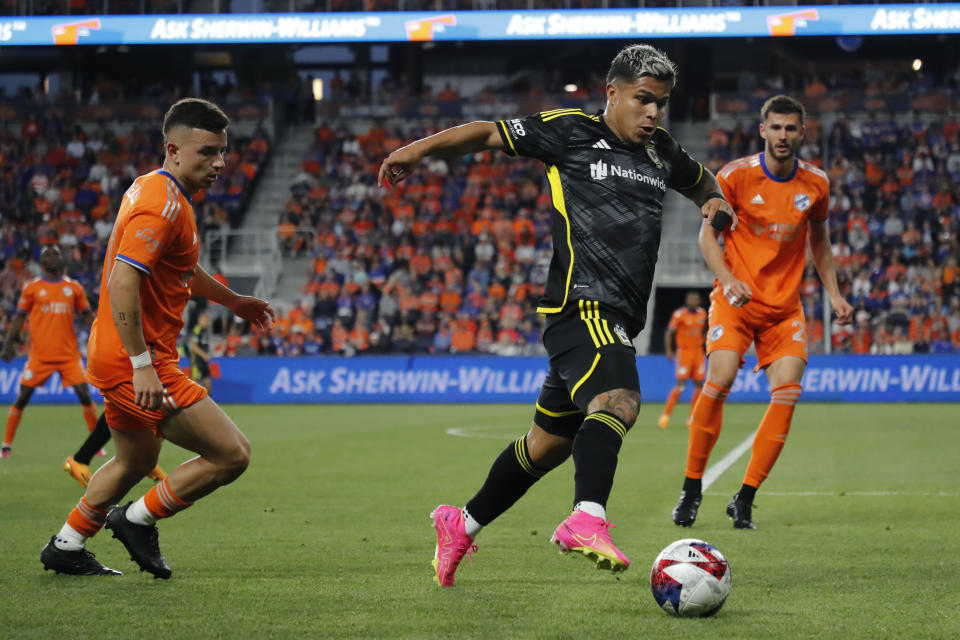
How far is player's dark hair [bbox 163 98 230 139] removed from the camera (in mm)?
5477

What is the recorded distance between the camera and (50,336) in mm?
13383

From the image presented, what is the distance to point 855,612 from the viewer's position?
15.5ft

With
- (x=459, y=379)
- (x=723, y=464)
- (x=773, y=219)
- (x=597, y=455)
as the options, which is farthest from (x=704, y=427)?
(x=459, y=379)

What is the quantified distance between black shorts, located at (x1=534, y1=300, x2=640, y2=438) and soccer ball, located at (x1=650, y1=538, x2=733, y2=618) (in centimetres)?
69

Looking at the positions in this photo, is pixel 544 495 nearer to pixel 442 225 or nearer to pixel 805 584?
pixel 805 584

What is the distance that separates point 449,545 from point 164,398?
140 cm

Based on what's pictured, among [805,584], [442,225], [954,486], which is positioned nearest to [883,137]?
[442,225]

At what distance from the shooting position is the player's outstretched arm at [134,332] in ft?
16.6

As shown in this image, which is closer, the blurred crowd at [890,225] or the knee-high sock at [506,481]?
the knee-high sock at [506,481]

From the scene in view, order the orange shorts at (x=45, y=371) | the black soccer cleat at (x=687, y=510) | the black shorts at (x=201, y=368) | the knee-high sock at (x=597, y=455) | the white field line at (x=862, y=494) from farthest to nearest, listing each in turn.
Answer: the black shorts at (x=201, y=368)
the orange shorts at (x=45, y=371)
the white field line at (x=862, y=494)
the black soccer cleat at (x=687, y=510)
the knee-high sock at (x=597, y=455)

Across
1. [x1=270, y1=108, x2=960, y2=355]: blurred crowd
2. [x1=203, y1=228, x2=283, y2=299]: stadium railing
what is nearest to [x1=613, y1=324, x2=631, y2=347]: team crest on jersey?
[x1=270, y1=108, x2=960, y2=355]: blurred crowd

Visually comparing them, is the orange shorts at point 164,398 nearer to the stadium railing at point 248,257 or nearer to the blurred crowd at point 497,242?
the blurred crowd at point 497,242

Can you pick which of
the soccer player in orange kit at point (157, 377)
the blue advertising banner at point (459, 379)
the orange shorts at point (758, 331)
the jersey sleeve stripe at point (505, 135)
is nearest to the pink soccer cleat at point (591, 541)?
the jersey sleeve stripe at point (505, 135)

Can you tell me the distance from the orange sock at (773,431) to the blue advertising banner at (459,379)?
51.5ft
